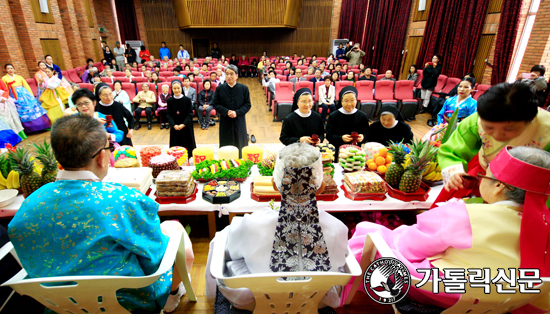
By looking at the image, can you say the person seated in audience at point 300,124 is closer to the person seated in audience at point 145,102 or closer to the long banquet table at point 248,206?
the long banquet table at point 248,206

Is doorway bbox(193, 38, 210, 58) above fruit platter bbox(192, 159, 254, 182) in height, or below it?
above

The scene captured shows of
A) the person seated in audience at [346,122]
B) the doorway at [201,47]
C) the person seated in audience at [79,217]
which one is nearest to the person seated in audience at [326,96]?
the person seated in audience at [346,122]

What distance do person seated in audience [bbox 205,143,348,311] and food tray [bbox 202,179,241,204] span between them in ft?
2.64

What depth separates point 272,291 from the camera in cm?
117

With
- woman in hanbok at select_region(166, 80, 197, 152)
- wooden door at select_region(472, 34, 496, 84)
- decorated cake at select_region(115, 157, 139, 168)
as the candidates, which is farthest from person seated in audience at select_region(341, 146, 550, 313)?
wooden door at select_region(472, 34, 496, 84)

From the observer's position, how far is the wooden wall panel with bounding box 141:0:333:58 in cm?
1557

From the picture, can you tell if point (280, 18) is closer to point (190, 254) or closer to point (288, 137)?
point (288, 137)

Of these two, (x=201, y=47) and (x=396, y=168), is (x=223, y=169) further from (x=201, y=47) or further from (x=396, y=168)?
(x=201, y=47)

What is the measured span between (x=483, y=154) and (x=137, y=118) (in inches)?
262

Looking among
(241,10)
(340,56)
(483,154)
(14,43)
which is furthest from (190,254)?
(241,10)

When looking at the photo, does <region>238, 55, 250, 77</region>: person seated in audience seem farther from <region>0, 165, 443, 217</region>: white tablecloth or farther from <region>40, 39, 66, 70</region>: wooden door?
<region>0, 165, 443, 217</region>: white tablecloth

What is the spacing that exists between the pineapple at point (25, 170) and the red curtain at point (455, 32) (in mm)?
9613

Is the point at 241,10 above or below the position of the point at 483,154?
above

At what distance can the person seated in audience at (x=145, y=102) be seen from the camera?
6379 mm
